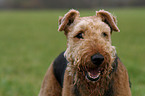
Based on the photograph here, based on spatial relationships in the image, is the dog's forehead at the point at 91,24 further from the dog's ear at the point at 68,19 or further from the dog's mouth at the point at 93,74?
the dog's mouth at the point at 93,74

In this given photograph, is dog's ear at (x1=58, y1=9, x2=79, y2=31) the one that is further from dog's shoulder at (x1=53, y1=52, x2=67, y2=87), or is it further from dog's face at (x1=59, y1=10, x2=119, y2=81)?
dog's shoulder at (x1=53, y1=52, x2=67, y2=87)

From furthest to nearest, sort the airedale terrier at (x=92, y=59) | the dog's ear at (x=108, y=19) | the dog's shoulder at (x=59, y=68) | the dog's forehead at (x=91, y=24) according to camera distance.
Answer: the dog's shoulder at (x=59, y=68), the dog's ear at (x=108, y=19), the dog's forehead at (x=91, y=24), the airedale terrier at (x=92, y=59)

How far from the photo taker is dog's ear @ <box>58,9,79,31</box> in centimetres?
327

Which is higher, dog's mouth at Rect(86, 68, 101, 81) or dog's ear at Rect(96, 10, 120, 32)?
dog's ear at Rect(96, 10, 120, 32)

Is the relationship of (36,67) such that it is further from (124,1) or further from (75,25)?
(124,1)

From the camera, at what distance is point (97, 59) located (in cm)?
256

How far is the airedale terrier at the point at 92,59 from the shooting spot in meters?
2.67

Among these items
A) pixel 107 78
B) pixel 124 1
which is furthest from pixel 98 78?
pixel 124 1

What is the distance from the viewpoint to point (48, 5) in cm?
7944

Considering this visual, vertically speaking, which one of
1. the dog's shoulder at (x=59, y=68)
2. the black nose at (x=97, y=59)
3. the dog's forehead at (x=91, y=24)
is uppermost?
the dog's forehead at (x=91, y=24)

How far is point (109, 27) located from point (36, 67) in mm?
4394

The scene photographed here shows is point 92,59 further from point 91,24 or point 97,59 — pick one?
point 91,24

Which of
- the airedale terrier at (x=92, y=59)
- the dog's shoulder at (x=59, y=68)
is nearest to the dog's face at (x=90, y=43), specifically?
the airedale terrier at (x=92, y=59)

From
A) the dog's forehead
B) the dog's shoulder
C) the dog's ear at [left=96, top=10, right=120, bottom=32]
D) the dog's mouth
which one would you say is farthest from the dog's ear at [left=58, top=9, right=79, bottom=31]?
the dog's mouth
